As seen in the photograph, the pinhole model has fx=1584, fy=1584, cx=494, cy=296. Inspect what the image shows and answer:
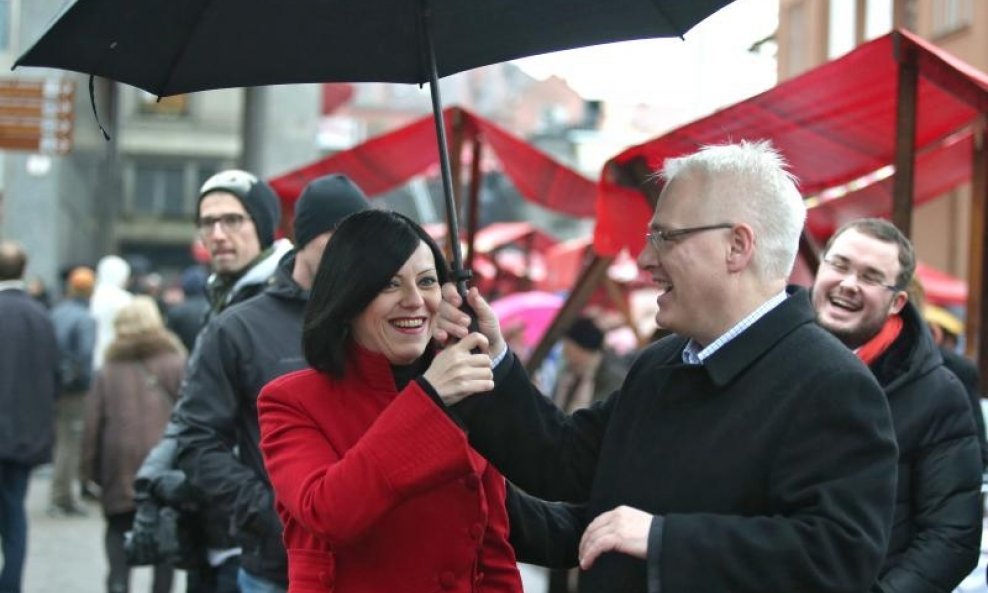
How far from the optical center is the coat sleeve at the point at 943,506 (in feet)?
14.2

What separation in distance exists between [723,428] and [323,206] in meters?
2.50

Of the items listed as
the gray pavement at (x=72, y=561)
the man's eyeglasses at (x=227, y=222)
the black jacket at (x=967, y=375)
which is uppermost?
the man's eyeglasses at (x=227, y=222)

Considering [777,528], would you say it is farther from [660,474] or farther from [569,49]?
[569,49]

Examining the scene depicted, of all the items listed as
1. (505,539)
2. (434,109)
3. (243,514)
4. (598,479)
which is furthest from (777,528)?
(243,514)

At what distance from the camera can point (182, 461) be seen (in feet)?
16.6

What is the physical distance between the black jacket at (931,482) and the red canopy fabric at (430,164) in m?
5.63

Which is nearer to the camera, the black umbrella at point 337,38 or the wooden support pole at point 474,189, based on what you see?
the black umbrella at point 337,38

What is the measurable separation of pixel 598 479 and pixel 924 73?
409 cm

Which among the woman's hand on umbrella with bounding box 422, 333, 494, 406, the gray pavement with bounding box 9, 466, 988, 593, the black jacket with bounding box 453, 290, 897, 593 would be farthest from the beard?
the gray pavement with bounding box 9, 466, 988, 593

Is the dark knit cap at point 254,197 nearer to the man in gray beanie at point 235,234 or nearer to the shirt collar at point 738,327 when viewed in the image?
the man in gray beanie at point 235,234

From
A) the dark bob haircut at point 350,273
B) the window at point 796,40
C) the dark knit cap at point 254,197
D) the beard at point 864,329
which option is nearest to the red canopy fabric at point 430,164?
the dark knit cap at point 254,197

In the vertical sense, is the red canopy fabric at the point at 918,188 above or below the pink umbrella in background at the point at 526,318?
above

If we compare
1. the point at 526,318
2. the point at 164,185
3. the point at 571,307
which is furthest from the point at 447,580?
the point at 164,185

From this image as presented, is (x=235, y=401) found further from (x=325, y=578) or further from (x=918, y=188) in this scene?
(x=918, y=188)
